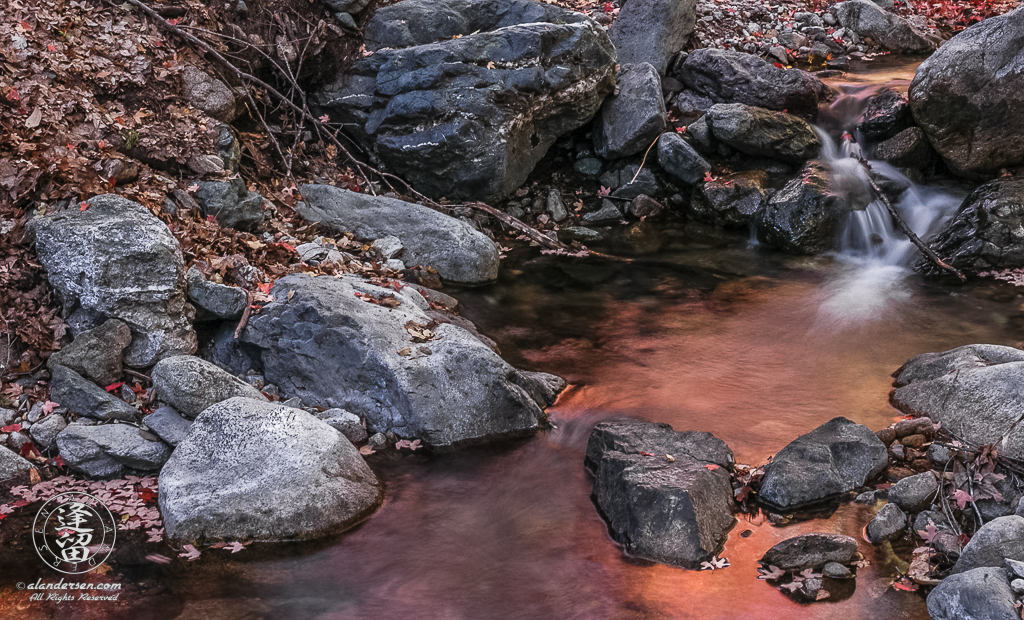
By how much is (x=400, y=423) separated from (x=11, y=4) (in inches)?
257

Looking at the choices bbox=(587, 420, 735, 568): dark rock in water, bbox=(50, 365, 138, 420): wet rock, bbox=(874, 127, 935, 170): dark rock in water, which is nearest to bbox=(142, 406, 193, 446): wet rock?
bbox=(50, 365, 138, 420): wet rock

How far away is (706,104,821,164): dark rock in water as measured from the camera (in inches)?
416

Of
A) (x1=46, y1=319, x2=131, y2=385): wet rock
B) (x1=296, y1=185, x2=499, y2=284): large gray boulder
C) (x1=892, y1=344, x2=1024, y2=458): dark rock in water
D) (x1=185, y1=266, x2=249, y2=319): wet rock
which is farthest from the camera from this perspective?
(x1=296, y1=185, x2=499, y2=284): large gray boulder

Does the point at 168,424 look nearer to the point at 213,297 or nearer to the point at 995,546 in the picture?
the point at 213,297

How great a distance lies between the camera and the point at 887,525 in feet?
14.7

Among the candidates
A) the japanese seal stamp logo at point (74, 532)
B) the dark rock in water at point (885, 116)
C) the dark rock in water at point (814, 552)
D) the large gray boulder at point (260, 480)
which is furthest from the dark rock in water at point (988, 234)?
the japanese seal stamp logo at point (74, 532)

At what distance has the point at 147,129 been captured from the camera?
24.4 ft

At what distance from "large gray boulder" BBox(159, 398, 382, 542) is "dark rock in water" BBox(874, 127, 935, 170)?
960cm

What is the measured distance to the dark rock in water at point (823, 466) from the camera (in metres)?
4.81

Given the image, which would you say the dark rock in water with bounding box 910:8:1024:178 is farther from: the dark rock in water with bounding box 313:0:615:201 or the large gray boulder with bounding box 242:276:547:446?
the large gray boulder with bounding box 242:276:547:446

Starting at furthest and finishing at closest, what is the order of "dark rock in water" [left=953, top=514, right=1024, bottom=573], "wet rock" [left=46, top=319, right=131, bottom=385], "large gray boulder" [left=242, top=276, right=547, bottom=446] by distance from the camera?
"large gray boulder" [left=242, top=276, right=547, bottom=446], "wet rock" [left=46, top=319, right=131, bottom=385], "dark rock in water" [left=953, top=514, right=1024, bottom=573]

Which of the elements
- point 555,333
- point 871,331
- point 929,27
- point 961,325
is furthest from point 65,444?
point 929,27

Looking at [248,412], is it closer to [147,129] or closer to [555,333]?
[555,333]

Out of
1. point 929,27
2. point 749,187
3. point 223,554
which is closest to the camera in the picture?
point 223,554
